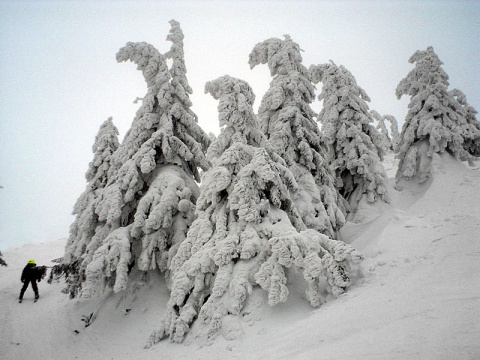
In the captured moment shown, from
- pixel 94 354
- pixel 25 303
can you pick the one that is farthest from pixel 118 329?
pixel 25 303

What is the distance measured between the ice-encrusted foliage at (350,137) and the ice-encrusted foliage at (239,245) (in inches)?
354

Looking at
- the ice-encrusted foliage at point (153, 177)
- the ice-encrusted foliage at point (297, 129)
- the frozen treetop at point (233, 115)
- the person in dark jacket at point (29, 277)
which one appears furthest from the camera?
the ice-encrusted foliage at point (297, 129)

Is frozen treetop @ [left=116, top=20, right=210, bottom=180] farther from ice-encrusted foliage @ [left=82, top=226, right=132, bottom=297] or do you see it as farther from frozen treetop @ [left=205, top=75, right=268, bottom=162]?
ice-encrusted foliage @ [left=82, top=226, right=132, bottom=297]

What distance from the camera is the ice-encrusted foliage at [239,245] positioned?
6.50 meters

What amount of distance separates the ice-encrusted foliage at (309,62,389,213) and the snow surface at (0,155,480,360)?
4363mm

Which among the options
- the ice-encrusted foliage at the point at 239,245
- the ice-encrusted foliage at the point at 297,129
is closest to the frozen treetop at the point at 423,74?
the ice-encrusted foliage at the point at 297,129

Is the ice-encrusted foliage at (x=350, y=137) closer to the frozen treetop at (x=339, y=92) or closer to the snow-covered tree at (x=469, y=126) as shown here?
the frozen treetop at (x=339, y=92)

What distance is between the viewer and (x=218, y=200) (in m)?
8.22

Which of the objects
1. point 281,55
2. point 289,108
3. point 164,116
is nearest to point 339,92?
point 281,55

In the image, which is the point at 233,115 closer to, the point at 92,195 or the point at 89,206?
the point at 89,206

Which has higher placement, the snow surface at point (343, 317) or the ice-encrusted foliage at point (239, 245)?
the ice-encrusted foliage at point (239, 245)

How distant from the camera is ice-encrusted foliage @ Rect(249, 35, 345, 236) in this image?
1299 cm

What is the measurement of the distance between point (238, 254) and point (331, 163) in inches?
476

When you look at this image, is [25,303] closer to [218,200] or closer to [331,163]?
[218,200]
